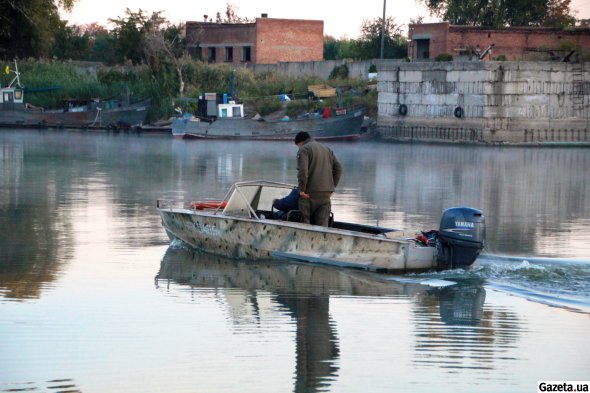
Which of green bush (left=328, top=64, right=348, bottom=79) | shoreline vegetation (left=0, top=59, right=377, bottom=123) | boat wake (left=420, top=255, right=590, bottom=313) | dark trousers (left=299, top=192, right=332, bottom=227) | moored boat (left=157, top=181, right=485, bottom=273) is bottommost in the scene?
boat wake (left=420, top=255, right=590, bottom=313)

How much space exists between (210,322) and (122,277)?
3072mm

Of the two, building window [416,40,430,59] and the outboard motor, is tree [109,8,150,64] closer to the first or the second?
building window [416,40,430,59]

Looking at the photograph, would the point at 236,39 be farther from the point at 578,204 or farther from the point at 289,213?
the point at 289,213

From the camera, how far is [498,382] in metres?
9.62

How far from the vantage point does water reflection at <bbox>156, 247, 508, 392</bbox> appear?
10.4 metres

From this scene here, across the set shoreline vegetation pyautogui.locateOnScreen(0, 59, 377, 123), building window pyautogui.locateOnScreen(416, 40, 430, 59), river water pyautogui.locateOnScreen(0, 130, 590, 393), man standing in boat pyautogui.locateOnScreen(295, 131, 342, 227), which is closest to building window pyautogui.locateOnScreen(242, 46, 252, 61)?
shoreline vegetation pyautogui.locateOnScreen(0, 59, 377, 123)

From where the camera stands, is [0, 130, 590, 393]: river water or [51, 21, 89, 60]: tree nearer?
[0, 130, 590, 393]: river water

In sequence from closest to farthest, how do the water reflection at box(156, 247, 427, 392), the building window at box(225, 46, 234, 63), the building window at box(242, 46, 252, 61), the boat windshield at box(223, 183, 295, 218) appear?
the water reflection at box(156, 247, 427, 392)
the boat windshield at box(223, 183, 295, 218)
the building window at box(242, 46, 252, 61)
the building window at box(225, 46, 234, 63)

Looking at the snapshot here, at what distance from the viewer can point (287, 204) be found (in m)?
16.4

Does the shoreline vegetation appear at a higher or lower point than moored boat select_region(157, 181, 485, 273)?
higher

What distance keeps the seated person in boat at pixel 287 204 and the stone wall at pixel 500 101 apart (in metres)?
39.7

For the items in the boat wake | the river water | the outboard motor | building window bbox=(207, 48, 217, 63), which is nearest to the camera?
the river water

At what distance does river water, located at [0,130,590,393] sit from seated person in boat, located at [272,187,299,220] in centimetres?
93

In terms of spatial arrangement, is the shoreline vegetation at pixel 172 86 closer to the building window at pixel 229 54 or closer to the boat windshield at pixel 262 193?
the building window at pixel 229 54
